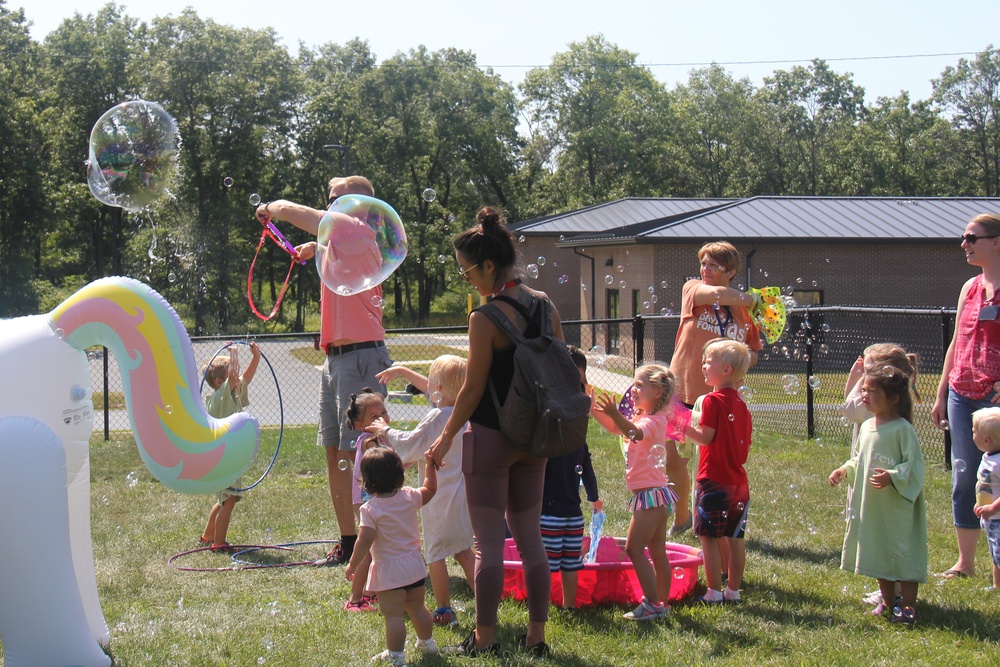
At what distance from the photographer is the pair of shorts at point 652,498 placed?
4344 mm

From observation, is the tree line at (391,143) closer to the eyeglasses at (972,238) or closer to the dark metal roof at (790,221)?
the dark metal roof at (790,221)

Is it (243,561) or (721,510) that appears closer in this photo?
(721,510)

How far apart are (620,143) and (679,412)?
44.2m

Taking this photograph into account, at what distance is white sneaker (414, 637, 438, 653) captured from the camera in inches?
151

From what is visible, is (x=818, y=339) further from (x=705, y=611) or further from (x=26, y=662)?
(x=26, y=662)

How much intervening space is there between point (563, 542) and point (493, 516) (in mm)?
812

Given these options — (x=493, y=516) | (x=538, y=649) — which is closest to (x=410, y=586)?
(x=493, y=516)

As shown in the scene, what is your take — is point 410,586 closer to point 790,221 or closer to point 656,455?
point 656,455

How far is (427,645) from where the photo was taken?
3.86 m

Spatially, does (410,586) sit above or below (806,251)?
below

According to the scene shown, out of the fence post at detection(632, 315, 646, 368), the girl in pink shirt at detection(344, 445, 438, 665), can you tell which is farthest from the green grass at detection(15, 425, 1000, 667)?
the fence post at detection(632, 315, 646, 368)

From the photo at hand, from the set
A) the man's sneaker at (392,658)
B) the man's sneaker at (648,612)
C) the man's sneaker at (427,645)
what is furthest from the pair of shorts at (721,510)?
the man's sneaker at (392,658)

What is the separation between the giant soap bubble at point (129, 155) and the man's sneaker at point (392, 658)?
2655 mm

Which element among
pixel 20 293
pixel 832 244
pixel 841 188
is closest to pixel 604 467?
pixel 832 244
